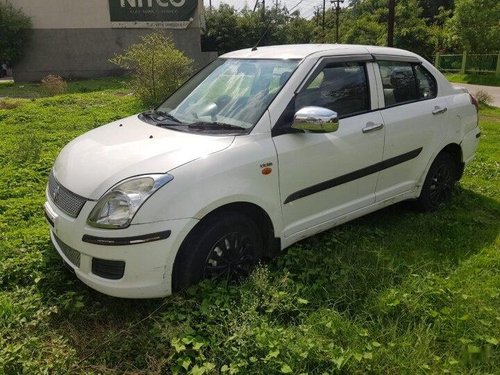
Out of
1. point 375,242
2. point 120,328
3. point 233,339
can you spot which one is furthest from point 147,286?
point 375,242

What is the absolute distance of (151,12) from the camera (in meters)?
26.6

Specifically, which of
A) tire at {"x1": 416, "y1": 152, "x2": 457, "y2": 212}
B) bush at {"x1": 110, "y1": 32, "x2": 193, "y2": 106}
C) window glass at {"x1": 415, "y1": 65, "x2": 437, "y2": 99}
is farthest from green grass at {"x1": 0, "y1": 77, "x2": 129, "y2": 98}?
tire at {"x1": 416, "y1": 152, "x2": 457, "y2": 212}

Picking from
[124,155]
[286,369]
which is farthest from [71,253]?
[286,369]

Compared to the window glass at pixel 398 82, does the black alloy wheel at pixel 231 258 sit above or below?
below

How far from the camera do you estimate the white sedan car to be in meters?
2.73

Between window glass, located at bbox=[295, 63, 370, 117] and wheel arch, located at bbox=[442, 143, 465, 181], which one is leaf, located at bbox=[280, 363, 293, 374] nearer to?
window glass, located at bbox=[295, 63, 370, 117]

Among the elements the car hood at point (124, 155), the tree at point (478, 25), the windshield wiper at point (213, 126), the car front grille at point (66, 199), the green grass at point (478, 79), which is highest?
the tree at point (478, 25)

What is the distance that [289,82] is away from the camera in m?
3.39

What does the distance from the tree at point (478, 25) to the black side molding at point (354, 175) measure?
78.9 ft

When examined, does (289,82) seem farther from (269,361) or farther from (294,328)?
(269,361)

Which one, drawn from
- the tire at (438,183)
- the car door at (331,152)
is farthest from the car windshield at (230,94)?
the tire at (438,183)

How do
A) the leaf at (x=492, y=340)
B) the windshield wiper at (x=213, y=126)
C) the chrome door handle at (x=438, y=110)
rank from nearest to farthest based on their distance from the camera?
the leaf at (x=492, y=340)
the windshield wiper at (x=213, y=126)
the chrome door handle at (x=438, y=110)

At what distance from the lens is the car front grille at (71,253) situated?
114 inches

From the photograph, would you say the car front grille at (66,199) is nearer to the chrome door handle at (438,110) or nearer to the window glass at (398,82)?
the window glass at (398,82)
